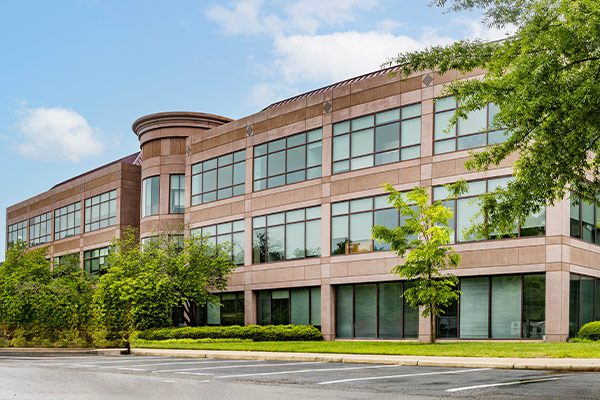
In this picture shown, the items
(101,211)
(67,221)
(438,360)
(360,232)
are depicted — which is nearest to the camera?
(438,360)

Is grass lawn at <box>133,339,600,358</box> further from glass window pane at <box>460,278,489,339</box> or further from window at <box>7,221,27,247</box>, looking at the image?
window at <box>7,221,27,247</box>

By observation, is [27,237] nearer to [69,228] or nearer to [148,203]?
[69,228]

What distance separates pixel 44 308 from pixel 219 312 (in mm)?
9964

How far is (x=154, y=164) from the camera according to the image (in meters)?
50.6

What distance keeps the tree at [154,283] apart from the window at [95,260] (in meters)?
14.0

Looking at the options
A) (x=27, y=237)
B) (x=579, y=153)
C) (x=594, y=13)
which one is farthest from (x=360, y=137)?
(x=27, y=237)

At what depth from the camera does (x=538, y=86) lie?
1432 cm

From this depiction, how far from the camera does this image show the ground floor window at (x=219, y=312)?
4406 cm

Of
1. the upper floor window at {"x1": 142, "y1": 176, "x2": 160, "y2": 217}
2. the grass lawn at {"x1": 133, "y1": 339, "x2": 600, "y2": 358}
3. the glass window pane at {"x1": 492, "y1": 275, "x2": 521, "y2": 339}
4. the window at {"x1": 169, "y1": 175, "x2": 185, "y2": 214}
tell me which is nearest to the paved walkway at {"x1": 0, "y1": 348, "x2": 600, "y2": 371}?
the grass lawn at {"x1": 133, "y1": 339, "x2": 600, "y2": 358}

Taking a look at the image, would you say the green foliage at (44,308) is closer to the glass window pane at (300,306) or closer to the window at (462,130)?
the glass window pane at (300,306)

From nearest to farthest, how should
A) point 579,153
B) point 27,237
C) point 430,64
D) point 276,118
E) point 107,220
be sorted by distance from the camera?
point 579,153 → point 430,64 → point 276,118 → point 107,220 → point 27,237

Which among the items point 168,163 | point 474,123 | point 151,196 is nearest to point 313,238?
point 474,123

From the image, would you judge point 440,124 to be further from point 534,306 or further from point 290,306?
point 290,306

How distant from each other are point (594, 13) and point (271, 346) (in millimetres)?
20576
